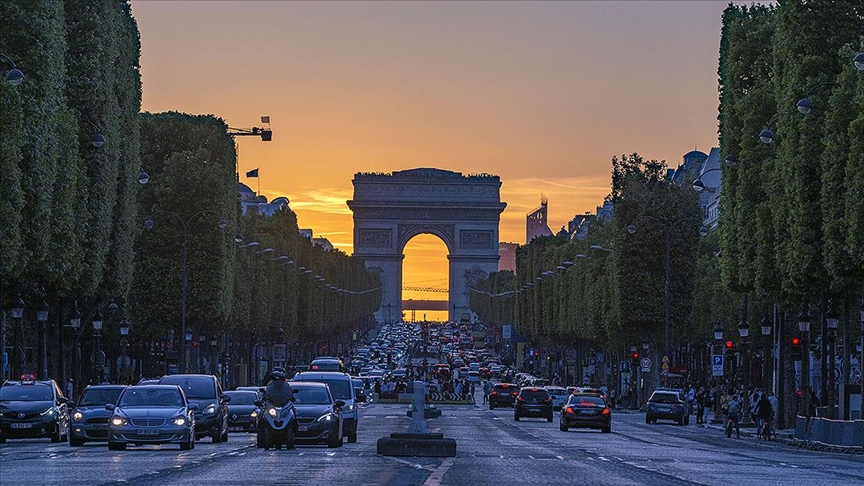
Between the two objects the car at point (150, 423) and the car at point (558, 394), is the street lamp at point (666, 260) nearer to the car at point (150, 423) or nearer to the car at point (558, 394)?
the car at point (558, 394)

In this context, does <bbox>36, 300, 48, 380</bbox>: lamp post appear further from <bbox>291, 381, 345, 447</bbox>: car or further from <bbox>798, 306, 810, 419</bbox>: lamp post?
<bbox>798, 306, 810, 419</bbox>: lamp post

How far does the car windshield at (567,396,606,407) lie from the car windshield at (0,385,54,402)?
22239 mm

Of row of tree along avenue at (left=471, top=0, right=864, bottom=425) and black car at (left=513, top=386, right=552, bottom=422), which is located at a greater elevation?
row of tree along avenue at (left=471, top=0, right=864, bottom=425)

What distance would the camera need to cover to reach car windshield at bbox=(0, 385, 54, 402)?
46000 millimetres

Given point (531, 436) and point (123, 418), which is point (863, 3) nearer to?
point (531, 436)

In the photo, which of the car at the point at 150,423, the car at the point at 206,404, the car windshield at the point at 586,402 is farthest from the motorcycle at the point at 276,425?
the car windshield at the point at 586,402

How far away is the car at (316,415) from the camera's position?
40.2 meters

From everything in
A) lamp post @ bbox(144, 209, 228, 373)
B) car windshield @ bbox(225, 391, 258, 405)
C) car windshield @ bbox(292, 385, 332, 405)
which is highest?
lamp post @ bbox(144, 209, 228, 373)

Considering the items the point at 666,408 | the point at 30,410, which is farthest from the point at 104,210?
the point at 666,408

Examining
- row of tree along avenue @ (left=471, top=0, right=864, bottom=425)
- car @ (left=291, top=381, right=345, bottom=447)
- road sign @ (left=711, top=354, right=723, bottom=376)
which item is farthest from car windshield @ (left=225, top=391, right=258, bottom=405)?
road sign @ (left=711, top=354, right=723, bottom=376)

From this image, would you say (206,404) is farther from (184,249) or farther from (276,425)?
(184,249)

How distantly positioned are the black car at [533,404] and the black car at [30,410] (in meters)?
31.6

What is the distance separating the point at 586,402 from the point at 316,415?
23.8 meters

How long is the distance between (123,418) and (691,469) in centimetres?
1317
